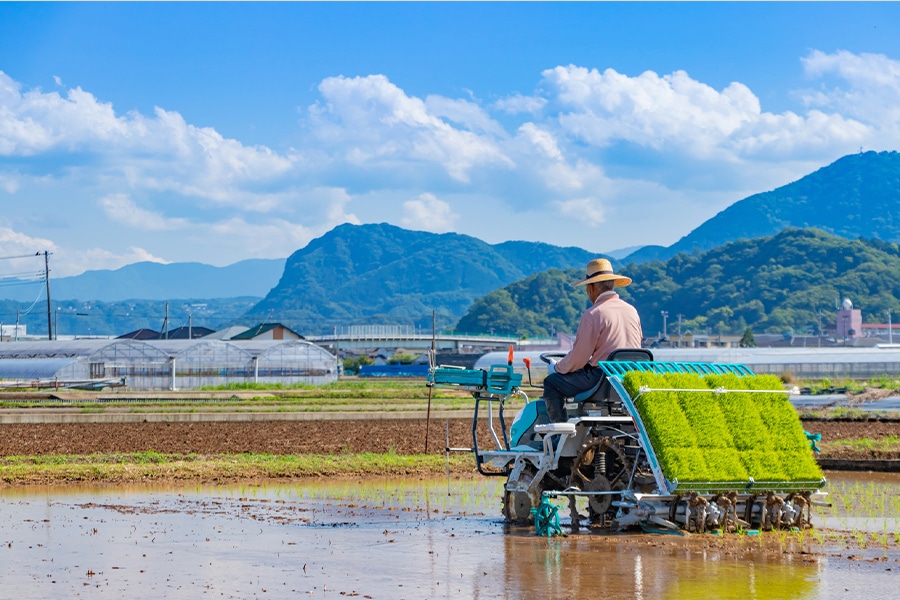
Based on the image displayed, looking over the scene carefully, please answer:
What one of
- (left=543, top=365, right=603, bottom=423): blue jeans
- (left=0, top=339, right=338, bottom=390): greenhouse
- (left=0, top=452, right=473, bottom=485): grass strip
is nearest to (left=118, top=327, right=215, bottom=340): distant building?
(left=0, top=339, right=338, bottom=390): greenhouse

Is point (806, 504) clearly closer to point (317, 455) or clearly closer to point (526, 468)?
point (526, 468)

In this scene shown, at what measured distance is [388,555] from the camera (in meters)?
10.2

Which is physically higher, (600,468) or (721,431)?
(721,431)

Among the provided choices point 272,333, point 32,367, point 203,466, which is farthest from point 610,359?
point 272,333

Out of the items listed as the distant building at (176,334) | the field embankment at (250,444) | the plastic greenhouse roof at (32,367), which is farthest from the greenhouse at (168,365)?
the distant building at (176,334)

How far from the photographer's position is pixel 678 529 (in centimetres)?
1101

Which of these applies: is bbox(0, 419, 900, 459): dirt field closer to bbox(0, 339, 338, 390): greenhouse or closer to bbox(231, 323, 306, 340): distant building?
bbox(0, 339, 338, 390): greenhouse

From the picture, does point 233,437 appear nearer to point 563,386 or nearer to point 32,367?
point 563,386

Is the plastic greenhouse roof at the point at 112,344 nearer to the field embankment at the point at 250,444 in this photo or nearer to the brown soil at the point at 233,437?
the field embankment at the point at 250,444

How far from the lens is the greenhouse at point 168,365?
7031cm

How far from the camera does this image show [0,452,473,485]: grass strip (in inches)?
701

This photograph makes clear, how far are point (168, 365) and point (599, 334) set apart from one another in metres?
62.2

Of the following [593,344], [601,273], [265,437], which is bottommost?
[265,437]

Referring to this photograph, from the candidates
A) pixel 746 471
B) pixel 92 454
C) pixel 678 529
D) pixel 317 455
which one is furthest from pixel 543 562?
pixel 92 454
